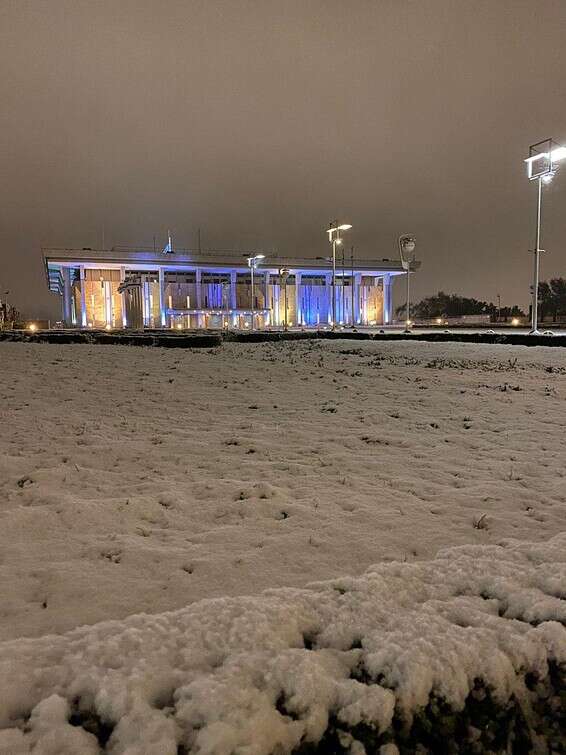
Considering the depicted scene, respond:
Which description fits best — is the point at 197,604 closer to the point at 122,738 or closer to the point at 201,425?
the point at 122,738

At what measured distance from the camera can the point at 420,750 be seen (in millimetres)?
2125

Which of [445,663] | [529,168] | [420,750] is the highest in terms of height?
[529,168]

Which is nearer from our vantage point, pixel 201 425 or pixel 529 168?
pixel 201 425

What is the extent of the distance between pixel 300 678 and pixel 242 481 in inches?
139

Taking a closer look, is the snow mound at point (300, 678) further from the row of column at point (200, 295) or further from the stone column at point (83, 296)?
the stone column at point (83, 296)

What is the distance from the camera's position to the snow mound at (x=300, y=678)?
1989mm

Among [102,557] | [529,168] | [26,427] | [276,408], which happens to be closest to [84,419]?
[26,427]

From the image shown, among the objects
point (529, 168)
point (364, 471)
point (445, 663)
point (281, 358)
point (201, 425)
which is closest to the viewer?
point (445, 663)

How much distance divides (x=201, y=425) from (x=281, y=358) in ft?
30.2

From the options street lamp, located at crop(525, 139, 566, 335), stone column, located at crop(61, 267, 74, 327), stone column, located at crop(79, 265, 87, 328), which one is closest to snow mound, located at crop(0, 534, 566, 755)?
street lamp, located at crop(525, 139, 566, 335)

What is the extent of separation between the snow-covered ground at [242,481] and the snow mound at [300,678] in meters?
0.70

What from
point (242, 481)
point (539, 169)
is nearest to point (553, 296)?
point (539, 169)

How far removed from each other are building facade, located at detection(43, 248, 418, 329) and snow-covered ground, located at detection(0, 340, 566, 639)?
58087 mm

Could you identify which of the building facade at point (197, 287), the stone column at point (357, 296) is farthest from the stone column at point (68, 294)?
the stone column at point (357, 296)
